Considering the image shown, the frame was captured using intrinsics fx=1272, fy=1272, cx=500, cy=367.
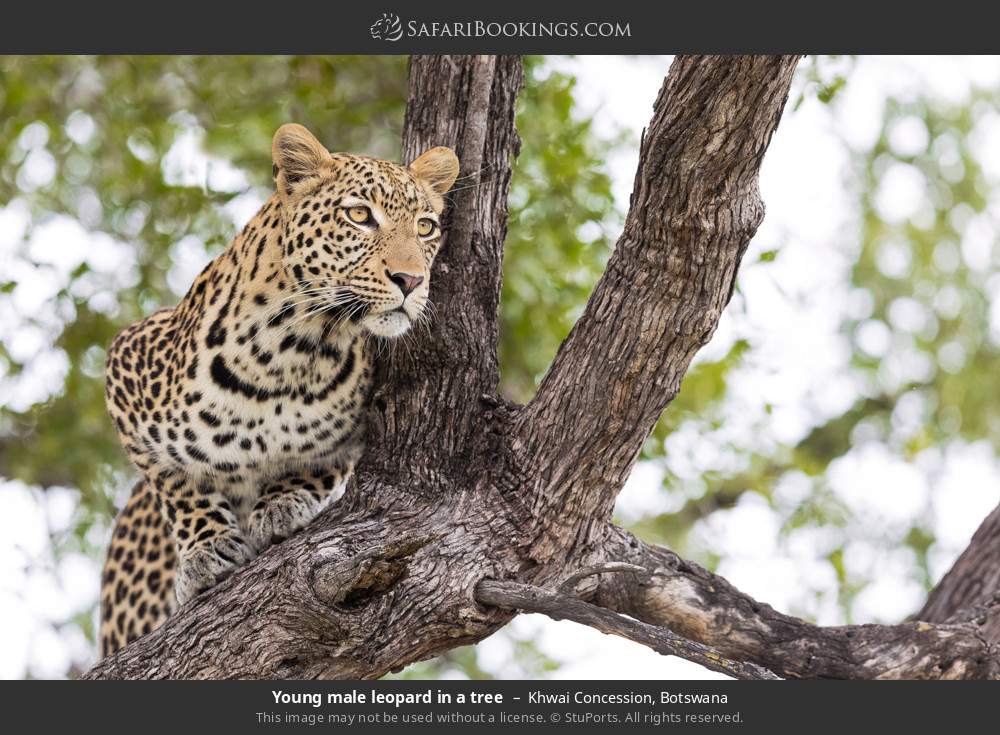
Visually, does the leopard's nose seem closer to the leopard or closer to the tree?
the leopard

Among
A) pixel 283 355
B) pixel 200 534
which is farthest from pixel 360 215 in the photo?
pixel 200 534

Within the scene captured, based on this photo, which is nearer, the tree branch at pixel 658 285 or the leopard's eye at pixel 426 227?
the tree branch at pixel 658 285

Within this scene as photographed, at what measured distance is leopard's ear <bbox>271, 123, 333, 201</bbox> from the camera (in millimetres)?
6023

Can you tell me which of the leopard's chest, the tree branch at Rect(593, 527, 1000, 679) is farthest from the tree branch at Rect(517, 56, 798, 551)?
the leopard's chest

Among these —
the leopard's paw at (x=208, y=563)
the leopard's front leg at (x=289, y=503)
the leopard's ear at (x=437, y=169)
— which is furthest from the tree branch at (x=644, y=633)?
the leopard's ear at (x=437, y=169)

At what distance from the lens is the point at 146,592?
6805 mm

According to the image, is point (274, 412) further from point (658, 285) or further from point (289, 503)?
point (658, 285)

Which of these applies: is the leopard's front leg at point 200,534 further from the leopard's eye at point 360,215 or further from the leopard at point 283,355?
the leopard's eye at point 360,215

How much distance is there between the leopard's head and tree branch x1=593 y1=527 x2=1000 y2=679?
57.2 inches

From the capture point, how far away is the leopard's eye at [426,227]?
579cm

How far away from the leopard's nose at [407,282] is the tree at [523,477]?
7.1 inches

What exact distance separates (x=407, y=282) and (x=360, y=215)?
57cm
